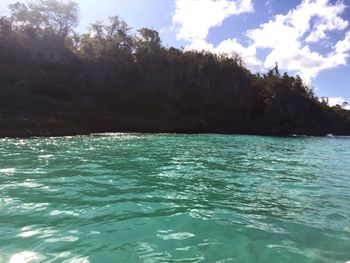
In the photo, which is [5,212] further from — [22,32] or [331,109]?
Result: [331,109]

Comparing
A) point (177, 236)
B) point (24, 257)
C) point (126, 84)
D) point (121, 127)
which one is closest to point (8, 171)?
point (24, 257)

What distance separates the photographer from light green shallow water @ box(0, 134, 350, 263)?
6375 mm

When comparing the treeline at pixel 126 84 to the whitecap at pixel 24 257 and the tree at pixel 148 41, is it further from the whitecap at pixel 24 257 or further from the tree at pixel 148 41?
the whitecap at pixel 24 257

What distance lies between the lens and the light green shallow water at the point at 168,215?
20.9 ft

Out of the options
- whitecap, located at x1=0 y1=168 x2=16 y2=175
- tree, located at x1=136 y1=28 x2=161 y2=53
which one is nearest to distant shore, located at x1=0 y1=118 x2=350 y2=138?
whitecap, located at x1=0 y1=168 x2=16 y2=175

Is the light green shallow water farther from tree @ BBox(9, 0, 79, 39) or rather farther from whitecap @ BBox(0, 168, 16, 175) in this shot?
tree @ BBox(9, 0, 79, 39)

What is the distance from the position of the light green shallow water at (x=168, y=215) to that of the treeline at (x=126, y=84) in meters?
27.1

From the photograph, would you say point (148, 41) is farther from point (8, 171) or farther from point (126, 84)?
point (8, 171)

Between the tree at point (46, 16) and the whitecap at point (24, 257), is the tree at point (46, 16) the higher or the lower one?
the higher one

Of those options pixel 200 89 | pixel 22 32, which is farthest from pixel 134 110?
pixel 22 32

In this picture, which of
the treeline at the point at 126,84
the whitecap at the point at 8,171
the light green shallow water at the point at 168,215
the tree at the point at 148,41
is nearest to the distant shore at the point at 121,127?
the treeline at the point at 126,84

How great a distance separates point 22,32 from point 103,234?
63.0 metres

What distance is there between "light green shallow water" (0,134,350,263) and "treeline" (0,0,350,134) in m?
27.1

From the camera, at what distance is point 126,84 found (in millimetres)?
67438
